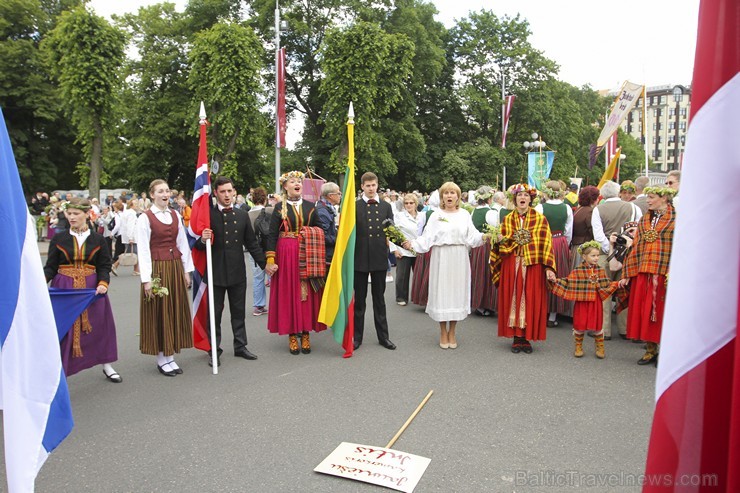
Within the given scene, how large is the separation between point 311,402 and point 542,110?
32.5 m

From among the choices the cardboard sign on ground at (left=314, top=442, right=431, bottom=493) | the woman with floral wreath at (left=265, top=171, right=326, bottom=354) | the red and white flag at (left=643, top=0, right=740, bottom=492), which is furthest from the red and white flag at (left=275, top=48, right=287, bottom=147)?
the red and white flag at (left=643, top=0, right=740, bottom=492)

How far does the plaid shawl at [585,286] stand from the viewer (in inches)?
248

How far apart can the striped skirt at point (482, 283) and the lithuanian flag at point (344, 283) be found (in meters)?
3.10

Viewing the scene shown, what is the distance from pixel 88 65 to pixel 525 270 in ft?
61.8

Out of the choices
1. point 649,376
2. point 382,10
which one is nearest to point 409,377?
point 649,376

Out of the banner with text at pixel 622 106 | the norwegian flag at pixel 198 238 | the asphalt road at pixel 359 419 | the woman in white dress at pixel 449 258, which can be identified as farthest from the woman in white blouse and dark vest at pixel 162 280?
the banner with text at pixel 622 106

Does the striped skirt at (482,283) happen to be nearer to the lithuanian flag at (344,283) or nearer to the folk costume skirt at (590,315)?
the folk costume skirt at (590,315)

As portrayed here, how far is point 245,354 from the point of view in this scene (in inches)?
255

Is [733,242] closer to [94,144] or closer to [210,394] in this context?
[210,394]

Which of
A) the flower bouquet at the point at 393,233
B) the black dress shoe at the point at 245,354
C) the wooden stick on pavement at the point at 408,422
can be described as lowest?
the black dress shoe at the point at 245,354

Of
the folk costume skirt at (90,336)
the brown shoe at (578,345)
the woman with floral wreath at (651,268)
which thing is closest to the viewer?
the folk costume skirt at (90,336)

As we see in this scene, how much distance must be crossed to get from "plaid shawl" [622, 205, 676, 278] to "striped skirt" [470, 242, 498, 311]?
2866 millimetres

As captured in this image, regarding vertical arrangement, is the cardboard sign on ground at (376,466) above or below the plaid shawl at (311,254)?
below

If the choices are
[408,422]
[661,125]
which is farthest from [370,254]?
[661,125]
